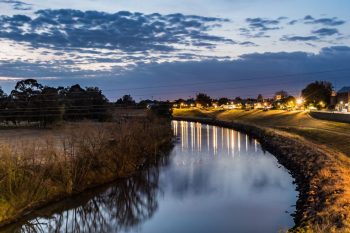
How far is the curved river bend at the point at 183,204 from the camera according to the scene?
2216cm

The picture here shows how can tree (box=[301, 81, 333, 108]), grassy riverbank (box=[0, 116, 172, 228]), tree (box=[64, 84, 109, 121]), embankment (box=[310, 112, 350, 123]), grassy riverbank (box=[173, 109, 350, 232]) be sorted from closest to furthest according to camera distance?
grassy riverbank (box=[173, 109, 350, 232]), grassy riverbank (box=[0, 116, 172, 228]), embankment (box=[310, 112, 350, 123]), tree (box=[64, 84, 109, 121]), tree (box=[301, 81, 333, 108])

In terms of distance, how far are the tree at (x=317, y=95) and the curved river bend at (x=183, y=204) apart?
265ft

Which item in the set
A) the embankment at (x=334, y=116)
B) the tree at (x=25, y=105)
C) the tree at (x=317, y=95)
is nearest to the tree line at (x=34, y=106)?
the tree at (x=25, y=105)

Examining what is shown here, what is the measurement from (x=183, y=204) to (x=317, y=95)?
97.1m

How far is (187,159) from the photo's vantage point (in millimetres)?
45656

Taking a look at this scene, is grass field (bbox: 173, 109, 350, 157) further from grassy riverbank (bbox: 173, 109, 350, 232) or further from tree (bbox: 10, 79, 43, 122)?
tree (bbox: 10, 79, 43, 122)

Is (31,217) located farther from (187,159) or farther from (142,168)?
(187,159)

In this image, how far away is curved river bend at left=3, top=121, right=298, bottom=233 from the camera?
72.7 feet

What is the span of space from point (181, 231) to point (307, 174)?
13.4 metres

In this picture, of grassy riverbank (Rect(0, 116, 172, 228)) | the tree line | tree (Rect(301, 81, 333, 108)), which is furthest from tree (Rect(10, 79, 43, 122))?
tree (Rect(301, 81, 333, 108))

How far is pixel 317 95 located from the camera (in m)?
117

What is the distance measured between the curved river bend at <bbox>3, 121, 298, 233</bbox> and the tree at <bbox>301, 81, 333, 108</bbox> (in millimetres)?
80824

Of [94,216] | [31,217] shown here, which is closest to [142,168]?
[94,216]

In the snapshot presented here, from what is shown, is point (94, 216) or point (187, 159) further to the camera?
point (187, 159)
